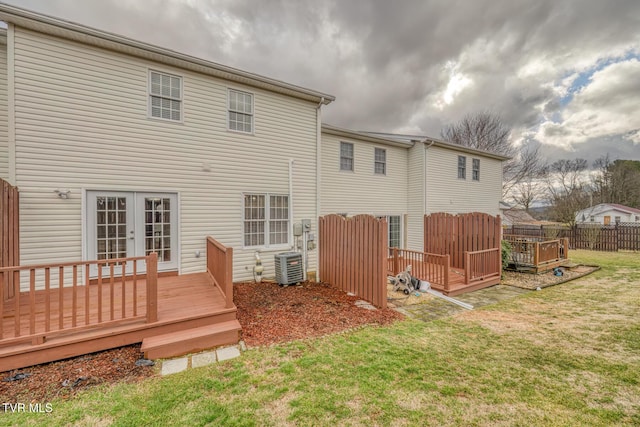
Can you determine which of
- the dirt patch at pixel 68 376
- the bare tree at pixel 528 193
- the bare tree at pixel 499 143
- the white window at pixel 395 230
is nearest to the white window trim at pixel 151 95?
the dirt patch at pixel 68 376

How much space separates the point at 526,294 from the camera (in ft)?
23.0

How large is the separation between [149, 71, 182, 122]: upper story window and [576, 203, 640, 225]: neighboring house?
140 feet

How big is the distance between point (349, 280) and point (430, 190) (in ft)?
24.2

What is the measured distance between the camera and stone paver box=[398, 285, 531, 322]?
17.8 ft

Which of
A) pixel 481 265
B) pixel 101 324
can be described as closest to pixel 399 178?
pixel 481 265

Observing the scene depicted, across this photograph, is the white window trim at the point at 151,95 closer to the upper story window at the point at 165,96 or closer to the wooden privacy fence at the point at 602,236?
the upper story window at the point at 165,96

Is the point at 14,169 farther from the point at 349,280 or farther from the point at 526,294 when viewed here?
the point at 526,294

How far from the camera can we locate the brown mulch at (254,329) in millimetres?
2846

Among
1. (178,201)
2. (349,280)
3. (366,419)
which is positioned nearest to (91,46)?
(178,201)

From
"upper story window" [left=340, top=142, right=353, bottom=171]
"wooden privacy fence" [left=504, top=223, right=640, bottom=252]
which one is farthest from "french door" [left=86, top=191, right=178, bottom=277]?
"wooden privacy fence" [left=504, top=223, right=640, bottom=252]

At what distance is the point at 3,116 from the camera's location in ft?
17.1

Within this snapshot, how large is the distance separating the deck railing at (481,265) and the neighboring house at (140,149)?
5.37m

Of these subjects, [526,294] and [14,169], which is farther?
[526,294]

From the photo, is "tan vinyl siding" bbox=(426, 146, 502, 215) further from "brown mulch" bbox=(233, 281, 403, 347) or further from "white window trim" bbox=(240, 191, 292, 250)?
"brown mulch" bbox=(233, 281, 403, 347)
